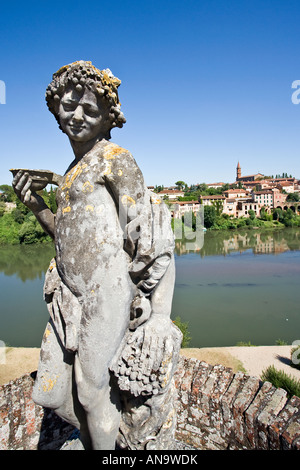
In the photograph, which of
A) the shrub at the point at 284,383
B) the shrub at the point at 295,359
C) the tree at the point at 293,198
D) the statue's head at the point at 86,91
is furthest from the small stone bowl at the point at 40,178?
the tree at the point at 293,198

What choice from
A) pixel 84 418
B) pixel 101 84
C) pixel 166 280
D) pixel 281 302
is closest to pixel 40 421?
pixel 84 418

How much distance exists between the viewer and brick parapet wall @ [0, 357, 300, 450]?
2.93m

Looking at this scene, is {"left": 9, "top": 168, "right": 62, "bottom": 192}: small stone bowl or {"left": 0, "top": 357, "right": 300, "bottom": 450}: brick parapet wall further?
{"left": 0, "top": 357, "right": 300, "bottom": 450}: brick parapet wall

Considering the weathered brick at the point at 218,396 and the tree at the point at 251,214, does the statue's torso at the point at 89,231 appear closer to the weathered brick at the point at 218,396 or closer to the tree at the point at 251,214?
the weathered brick at the point at 218,396

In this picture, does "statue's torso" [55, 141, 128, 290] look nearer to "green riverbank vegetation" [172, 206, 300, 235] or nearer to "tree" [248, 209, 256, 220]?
"green riverbank vegetation" [172, 206, 300, 235]

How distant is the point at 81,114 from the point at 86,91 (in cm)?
16

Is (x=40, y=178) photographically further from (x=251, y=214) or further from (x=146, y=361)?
(x=251, y=214)

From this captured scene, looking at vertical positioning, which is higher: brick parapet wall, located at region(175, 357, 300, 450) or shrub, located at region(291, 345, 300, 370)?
brick parapet wall, located at region(175, 357, 300, 450)

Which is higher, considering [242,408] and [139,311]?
[139,311]

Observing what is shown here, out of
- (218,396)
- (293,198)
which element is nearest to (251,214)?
(293,198)

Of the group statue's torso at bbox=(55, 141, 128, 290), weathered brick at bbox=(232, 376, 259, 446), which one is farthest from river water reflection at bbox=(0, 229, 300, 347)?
statue's torso at bbox=(55, 141, 128, 290)

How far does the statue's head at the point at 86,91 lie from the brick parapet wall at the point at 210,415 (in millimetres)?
2826

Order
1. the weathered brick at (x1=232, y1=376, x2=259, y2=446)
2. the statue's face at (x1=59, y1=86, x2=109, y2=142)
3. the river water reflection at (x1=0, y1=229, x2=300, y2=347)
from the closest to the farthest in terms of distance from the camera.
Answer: the statue's face at (x1=59, y1=86, x2=109, y2=142) → the weathered brick at (x1=232, y1=376, x2=259, y2=446) → the river water reflection at (x1=0, y1=229, x2=300, y2=347)

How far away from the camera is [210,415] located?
332 centimetres
